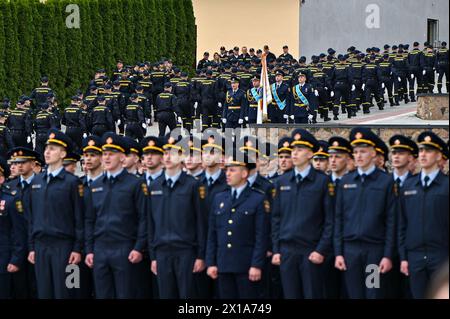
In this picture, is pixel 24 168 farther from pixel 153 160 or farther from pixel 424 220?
pixel 424 220

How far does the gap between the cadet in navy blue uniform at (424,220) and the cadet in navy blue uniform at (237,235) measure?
1243 mm

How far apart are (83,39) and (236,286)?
27.9 m

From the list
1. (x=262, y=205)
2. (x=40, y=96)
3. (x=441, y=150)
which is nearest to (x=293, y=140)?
(x=262, y=205)

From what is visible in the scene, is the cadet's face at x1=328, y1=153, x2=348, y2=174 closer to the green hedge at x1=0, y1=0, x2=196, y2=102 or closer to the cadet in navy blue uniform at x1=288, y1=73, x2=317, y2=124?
the cadet in navy blue uniform at x1=288, y1=73, x2=317, y2=124

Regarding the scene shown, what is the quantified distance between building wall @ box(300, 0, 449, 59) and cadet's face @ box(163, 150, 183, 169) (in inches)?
1381

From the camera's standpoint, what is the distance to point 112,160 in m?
12.0

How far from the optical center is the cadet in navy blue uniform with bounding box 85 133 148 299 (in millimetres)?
11703

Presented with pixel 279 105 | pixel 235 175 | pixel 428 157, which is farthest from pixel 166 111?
pixel 428 157

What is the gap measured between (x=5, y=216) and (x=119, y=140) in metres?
1.51

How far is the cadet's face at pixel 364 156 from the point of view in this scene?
11.0 m

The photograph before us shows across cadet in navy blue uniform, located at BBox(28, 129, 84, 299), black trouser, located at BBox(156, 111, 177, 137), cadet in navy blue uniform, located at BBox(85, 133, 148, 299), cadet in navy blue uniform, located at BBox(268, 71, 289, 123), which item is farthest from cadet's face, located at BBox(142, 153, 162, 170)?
black trouser, located at BBox(156, 111, 177, 137)

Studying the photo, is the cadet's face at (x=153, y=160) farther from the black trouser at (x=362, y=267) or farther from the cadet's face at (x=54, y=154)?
the black trouser at (x=362, y=267)

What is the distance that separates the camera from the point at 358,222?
10898 mm

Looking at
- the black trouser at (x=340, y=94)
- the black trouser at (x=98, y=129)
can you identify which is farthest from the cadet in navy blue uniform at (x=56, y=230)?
the black trouser at (x=340, y=94)
